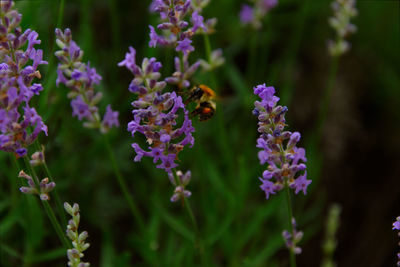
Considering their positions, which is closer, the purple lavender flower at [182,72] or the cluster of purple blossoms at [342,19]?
the purple lavender flower at [182,72]

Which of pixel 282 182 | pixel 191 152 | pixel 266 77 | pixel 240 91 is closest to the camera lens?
pixel 282 182

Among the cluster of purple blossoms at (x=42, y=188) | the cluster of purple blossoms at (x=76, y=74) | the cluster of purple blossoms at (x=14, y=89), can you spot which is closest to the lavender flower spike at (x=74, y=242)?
the cluster of purple blossoms at (x=42, y=188)

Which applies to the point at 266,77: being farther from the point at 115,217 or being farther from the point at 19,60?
the point at 19,60

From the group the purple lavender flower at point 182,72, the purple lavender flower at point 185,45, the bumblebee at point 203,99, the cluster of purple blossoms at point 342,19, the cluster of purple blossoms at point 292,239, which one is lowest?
the cluster of purple blossoms at point 292,239

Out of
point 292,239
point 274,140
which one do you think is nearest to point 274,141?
point 274,140

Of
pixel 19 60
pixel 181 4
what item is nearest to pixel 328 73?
pixel 181 4

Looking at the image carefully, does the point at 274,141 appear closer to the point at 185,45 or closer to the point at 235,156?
the point at 185,45

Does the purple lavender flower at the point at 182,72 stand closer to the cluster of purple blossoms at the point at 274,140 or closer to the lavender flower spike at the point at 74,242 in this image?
the cluster of purple blossoms at the point at 274,140
